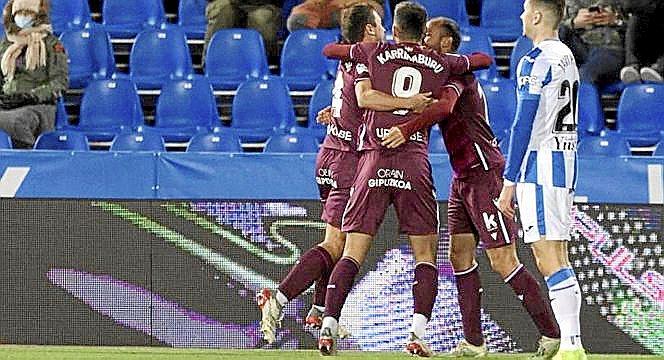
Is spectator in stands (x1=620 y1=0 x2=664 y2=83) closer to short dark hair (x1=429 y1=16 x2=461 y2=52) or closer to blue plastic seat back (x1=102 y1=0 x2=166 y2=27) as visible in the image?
blue plastic seat back (x1=102 y1=0 x2=166 y2=27)

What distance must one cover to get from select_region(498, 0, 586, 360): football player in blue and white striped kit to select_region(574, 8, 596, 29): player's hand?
5.91 m

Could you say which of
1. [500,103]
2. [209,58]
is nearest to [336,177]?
[500,103]

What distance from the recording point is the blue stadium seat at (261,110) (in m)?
12.9

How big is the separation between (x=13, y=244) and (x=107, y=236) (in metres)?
0.66

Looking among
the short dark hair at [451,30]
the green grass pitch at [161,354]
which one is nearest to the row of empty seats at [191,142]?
the green grass pitch at [161,354]

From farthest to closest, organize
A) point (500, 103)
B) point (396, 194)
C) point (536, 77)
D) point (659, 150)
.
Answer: point (500, 103), point (659, 150), point (396, 194), point (536, 77)

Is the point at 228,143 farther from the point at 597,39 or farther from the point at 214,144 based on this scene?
the point at 597,39

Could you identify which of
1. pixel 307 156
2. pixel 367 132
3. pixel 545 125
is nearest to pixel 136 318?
pixel 307 156

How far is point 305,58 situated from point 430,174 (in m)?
5.31

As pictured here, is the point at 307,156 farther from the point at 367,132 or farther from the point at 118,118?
the point at 118,118

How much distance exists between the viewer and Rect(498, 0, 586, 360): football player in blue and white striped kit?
7.46 m

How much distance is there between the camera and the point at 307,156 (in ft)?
33.3

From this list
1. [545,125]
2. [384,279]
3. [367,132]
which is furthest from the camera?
[384,279]

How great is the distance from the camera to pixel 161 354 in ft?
29.2
